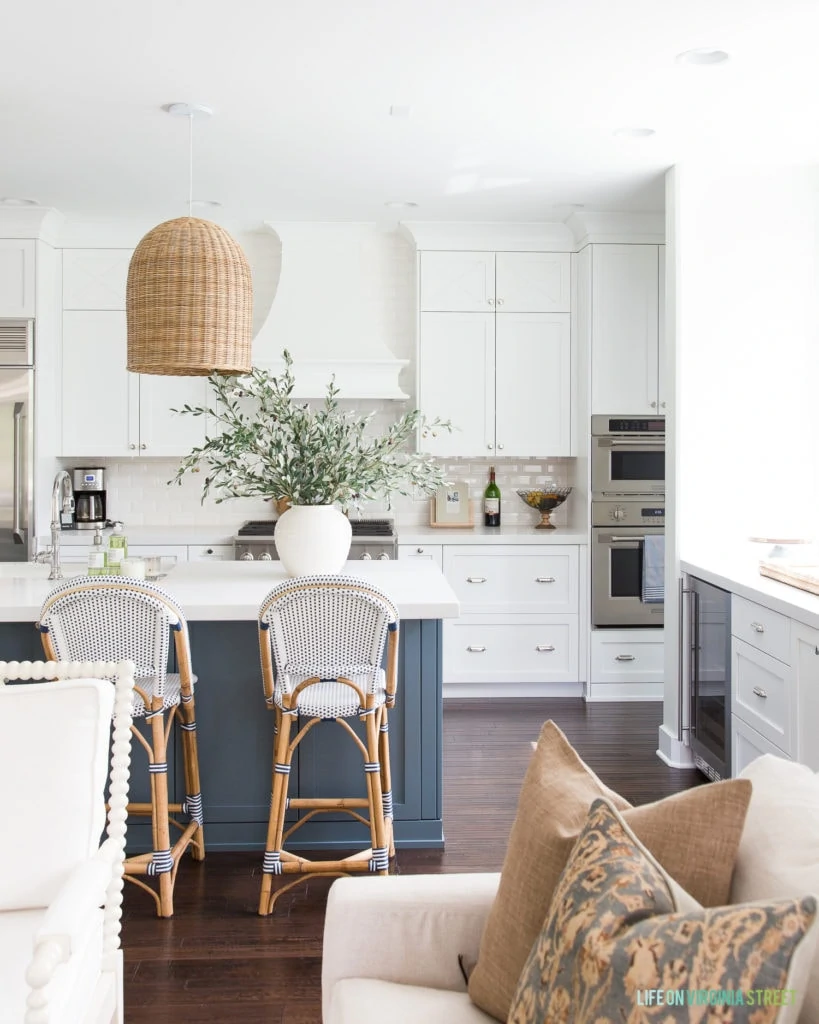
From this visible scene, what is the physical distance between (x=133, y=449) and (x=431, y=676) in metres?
2.92

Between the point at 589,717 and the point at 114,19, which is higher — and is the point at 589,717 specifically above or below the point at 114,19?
below

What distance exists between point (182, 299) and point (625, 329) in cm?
304

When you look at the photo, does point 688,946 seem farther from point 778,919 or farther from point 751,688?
point 751,688

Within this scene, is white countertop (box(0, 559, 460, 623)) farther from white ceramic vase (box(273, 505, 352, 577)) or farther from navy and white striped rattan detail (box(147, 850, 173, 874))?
navy and white striped rattan detail (box(147, 850, 173, 874))

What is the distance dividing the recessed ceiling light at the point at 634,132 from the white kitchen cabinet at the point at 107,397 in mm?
2684

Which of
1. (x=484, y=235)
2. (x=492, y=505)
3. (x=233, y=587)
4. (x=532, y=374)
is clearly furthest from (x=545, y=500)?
(x=233, y=587)

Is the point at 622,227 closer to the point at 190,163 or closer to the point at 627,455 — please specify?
the point at 627,455

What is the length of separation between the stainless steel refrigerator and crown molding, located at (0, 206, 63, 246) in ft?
1.53

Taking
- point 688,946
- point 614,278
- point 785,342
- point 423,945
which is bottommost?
point 423,945

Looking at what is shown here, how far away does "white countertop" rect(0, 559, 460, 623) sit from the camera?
3.20 m

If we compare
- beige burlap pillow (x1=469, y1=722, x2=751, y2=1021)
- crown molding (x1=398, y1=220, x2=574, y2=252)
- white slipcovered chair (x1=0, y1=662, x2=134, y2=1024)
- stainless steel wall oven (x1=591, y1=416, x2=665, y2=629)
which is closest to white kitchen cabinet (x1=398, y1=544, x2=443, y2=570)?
stainless steel wall oven (x1=591, y1=416, x2=665, y2=629)

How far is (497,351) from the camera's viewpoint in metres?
5.69

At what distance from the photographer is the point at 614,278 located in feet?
18.0

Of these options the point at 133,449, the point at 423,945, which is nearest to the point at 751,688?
the point at 423,945
